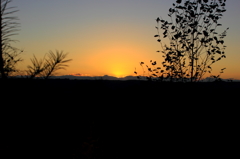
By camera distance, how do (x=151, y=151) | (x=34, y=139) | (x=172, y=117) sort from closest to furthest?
(x=34, y=139)
(x=151, y=151)
(x=172, y=117)

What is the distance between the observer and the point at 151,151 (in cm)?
693

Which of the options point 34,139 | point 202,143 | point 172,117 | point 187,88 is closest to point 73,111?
point 34,139

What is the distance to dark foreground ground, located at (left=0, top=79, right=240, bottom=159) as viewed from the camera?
2525 mm

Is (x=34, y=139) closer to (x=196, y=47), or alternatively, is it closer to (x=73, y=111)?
(x=73, y=111)

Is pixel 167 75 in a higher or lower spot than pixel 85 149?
higher

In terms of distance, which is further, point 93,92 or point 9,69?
point 93,92

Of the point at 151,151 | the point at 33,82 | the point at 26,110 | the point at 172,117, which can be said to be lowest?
the point at 151,151

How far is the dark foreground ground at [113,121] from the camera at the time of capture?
2.53 m

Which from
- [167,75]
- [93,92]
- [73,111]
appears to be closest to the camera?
[93,92]

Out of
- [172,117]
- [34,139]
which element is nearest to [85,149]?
[34,139]

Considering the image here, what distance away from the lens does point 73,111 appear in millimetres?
5273

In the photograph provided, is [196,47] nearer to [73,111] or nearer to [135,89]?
[135,89]

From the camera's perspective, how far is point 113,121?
7992 mm

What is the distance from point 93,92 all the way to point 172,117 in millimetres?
7102
